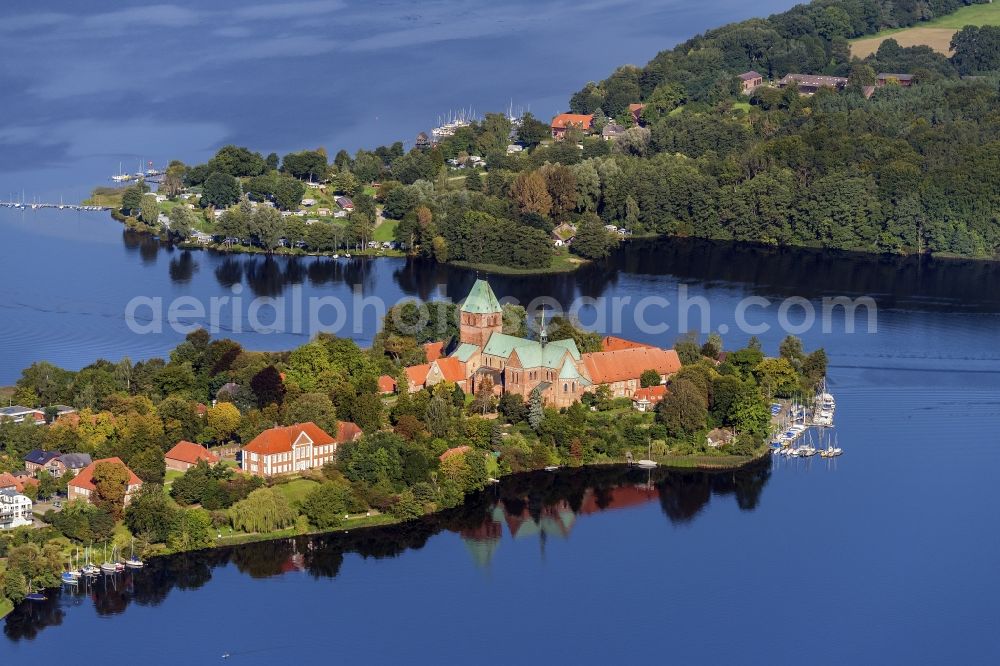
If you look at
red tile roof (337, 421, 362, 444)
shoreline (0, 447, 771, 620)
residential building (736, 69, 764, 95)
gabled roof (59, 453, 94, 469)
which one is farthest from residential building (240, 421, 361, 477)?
residential building (736, 69, 764, 95)

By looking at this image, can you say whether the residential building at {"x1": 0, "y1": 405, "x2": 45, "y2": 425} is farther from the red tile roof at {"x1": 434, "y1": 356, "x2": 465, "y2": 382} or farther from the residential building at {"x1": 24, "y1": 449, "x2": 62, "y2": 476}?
the red tile roof at {"x1": 434, "y1": 356, "x2": 465, "y2": 382}

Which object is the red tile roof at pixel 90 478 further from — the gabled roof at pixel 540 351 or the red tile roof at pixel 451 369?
the gabled roof at pixel 540 351

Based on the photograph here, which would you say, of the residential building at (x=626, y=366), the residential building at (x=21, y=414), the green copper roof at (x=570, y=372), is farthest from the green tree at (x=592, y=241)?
the residential building at (x=21, y=414)

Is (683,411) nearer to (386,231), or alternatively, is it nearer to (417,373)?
(417,373)

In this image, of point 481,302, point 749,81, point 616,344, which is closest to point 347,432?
point 481,302

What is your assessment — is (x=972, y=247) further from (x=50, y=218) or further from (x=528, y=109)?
(x=50, y=218)
